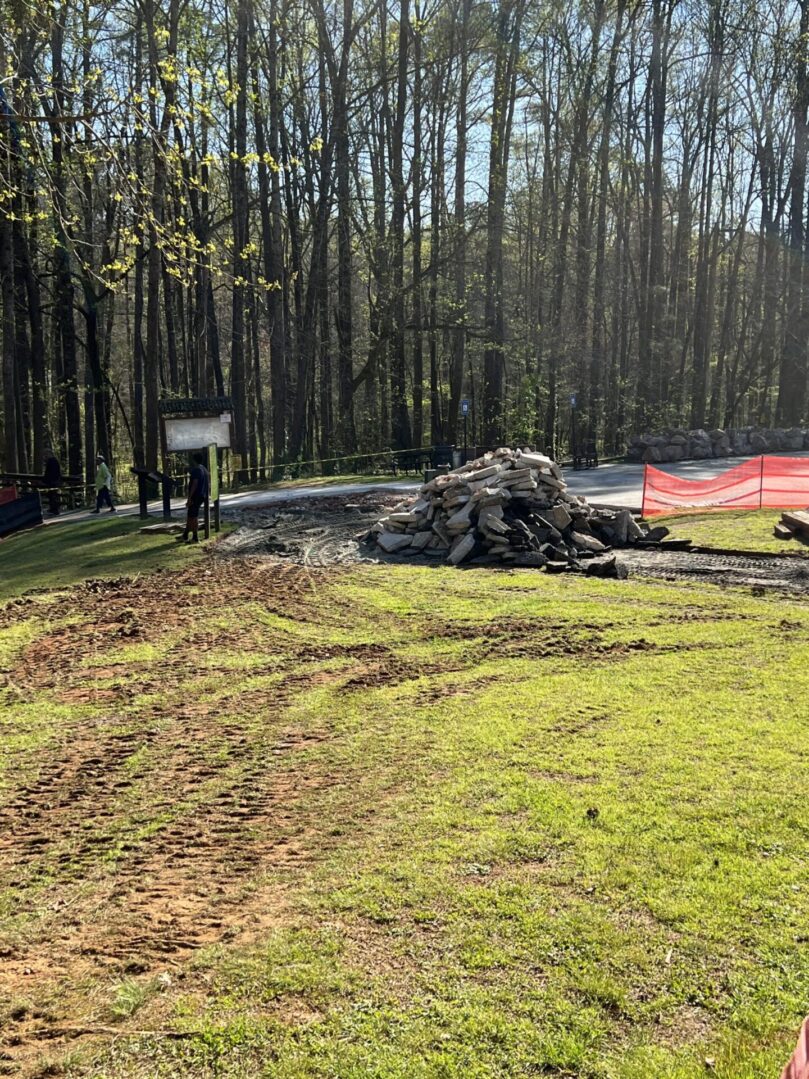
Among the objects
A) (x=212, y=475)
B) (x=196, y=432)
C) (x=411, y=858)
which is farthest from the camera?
(x=196, y=432)

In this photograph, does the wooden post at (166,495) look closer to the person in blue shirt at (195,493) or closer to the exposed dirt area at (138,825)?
the person in blue shirt at (195,493)

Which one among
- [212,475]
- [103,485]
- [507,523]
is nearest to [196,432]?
[212,475]

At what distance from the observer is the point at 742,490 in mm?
20859

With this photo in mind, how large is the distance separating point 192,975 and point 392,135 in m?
35.6

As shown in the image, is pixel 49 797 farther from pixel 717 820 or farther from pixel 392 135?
pixel 392 135

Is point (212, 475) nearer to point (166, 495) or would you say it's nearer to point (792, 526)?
point (166, 495)

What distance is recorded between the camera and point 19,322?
30062 mm

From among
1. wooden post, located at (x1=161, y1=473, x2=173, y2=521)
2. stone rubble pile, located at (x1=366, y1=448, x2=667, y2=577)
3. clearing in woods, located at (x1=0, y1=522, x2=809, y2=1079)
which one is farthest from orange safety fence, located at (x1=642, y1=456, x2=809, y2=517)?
wooden post, located at (x1=161, y1=473, x2=173, y2=521)

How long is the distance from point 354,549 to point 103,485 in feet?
32.2

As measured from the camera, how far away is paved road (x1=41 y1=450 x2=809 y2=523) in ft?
73.8

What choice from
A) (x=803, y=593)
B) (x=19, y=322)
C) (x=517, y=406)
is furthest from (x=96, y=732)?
(x=517, y=406)

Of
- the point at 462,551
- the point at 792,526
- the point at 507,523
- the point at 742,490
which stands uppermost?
the point at 742,490

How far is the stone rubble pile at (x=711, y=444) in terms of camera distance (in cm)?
3409

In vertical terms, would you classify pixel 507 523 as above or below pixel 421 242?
below
